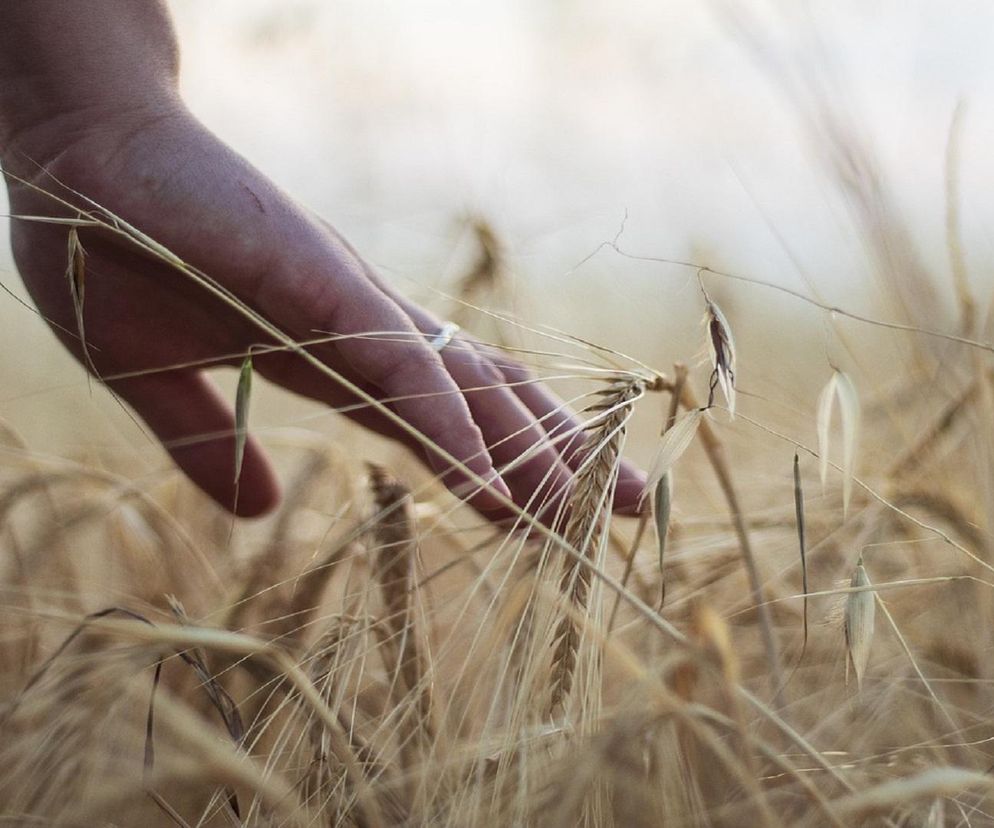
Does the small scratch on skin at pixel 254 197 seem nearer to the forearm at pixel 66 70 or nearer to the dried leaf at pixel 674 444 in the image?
the forearm at pixel 66 70

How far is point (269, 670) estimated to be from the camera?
53 centimetres

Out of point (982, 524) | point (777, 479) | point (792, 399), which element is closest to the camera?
point (982, 524)

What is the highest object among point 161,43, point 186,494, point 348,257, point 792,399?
point 161,43

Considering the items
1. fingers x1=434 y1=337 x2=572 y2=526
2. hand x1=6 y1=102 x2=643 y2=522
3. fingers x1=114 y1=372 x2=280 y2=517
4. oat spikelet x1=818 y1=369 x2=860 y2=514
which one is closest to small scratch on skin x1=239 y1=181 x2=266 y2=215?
hand x1=6 y1=102 x2=643 y2=522

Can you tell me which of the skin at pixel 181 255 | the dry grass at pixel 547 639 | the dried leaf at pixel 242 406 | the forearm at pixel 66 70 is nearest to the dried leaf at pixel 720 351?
the dry grass at pixel 547 639

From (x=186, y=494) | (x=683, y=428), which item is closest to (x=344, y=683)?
(x=683, y=428)

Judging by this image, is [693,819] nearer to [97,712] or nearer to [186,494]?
[97,712]

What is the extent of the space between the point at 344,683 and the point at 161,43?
0.51 m

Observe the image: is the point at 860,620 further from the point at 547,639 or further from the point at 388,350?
the point at 388,350

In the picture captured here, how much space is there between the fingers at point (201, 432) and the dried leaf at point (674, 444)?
0.45 meters

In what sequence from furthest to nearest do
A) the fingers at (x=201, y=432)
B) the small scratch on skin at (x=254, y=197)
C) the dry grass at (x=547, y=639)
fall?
the fingers at (x=201, y=432), the small scratch on skin at (x=254, y=197), the dry grass at (x=547, y=639)

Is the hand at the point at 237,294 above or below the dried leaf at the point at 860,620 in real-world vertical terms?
above

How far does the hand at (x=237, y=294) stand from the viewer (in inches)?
22.1

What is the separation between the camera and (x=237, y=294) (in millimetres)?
631
